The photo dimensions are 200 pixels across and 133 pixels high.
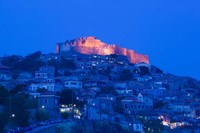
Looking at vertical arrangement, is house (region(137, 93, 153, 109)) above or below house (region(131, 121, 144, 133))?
above

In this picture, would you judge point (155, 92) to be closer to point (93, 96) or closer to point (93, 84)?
point (93, 84)

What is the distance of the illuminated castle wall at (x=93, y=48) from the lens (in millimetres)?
89250

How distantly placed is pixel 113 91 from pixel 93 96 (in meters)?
5.46

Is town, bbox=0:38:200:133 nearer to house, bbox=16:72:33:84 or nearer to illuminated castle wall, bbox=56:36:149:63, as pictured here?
house, bbox=16:72:33:84

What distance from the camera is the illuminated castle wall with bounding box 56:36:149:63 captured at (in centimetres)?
8925

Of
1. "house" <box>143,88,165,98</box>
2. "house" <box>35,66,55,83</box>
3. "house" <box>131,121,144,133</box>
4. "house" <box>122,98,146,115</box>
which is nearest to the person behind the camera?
"house" <box>131,121,144,133</box>

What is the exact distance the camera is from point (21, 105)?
4344 cm

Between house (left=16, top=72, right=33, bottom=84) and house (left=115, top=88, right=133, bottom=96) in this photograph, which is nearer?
house (left=16, top=72, right=33, bottom=84)

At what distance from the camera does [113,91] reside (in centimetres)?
6525

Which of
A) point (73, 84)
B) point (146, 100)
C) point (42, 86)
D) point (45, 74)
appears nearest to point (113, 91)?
point (146, 100)

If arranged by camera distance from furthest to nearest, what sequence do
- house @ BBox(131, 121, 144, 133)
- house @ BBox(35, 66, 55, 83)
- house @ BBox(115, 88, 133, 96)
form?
1. house @ BBox(115, 88, 133, 96)
2. house @ BBox(35, 66, 55, 83)
3. house @ BBox(131, 121, 144, 133)

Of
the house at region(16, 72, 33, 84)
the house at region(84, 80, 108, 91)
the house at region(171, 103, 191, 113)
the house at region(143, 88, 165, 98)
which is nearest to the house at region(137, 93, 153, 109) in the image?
the house at region(171, 103, 191, 113)

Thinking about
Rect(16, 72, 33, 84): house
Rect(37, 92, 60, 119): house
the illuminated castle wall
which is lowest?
Rect(37, 92, 60, 119): house

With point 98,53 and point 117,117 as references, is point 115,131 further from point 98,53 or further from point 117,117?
point 98,53
